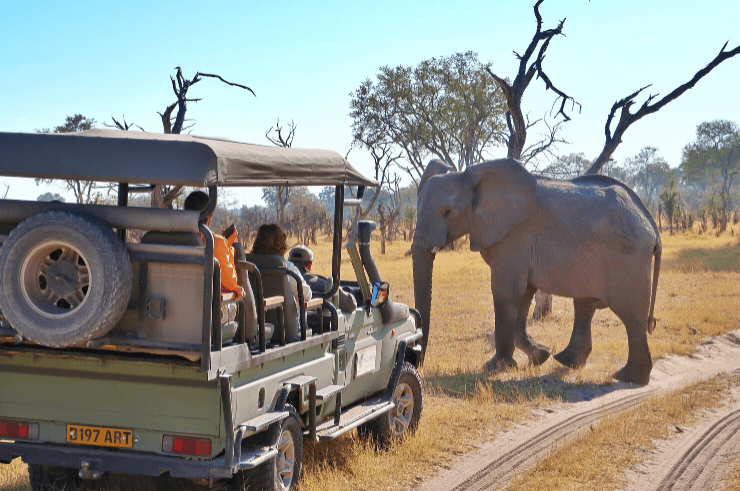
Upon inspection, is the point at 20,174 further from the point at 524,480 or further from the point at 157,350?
the point at 524,480

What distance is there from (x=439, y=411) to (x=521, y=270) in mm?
3337

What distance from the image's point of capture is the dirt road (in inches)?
271

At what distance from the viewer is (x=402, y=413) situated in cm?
774

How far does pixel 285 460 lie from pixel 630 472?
3.15 meters

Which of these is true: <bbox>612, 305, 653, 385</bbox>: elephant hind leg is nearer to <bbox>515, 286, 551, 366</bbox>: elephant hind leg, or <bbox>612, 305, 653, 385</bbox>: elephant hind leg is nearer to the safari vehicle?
<bbox>515, 286, 551, 366</bbox>: elephant hind leg

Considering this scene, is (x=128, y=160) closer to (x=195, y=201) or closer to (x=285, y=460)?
(x=195, y=201)

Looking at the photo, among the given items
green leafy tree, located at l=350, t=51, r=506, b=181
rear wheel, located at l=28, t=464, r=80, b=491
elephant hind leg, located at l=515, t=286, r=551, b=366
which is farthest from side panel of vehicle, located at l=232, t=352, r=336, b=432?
green leafy tree, located at l=350, t=51, r=506, b=181

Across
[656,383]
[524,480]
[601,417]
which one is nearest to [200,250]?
[524,480]

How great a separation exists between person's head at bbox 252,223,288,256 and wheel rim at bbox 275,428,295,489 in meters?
1.23

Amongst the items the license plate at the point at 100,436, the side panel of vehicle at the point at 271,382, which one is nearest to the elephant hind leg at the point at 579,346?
the side panel of vehicle at the point at 271,382

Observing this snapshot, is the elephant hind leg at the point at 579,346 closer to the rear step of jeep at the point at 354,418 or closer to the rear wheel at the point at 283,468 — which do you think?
the rear step of jeep at the point at 354,418

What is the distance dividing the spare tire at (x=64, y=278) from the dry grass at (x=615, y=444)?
11.3 feet

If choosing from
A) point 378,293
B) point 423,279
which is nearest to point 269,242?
point 378,293

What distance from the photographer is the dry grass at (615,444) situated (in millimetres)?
6797
